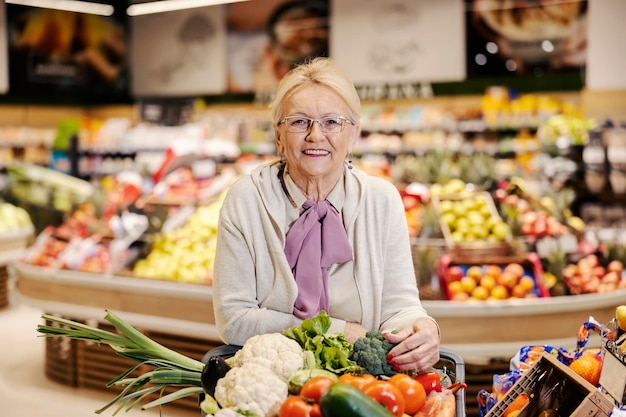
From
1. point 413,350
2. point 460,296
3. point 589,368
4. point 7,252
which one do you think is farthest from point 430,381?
point 7,252

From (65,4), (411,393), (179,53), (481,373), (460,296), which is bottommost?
(481,373)

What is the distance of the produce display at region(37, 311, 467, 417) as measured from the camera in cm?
148

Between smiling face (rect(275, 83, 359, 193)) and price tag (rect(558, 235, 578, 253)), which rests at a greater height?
Answer: smiling face (rect(275, 83, 359, 193))

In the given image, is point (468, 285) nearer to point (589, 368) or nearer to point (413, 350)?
point (589, 368)

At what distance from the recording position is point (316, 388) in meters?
1.51

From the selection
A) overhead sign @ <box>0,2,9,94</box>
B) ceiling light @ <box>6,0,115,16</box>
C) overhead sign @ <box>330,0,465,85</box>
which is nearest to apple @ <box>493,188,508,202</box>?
overhead sign @ <box>330,0,465,85</box>

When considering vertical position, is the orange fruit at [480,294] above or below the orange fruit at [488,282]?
below

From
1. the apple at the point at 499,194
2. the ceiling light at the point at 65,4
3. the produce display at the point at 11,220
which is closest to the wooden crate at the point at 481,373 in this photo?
the apple at the point at 499,194

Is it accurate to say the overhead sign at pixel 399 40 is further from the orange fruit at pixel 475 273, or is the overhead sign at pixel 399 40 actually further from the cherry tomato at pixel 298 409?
the cherry tomato at pixel 298 409

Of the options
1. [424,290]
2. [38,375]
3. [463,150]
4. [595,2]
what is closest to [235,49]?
[463,150]

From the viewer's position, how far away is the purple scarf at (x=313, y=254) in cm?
210

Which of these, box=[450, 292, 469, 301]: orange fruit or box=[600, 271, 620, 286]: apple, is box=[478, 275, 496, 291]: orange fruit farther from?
box=[600, 271, 620, 286]: apple

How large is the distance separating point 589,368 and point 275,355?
0.84 metres

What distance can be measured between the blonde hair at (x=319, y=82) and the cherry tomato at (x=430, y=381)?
2.60ft
